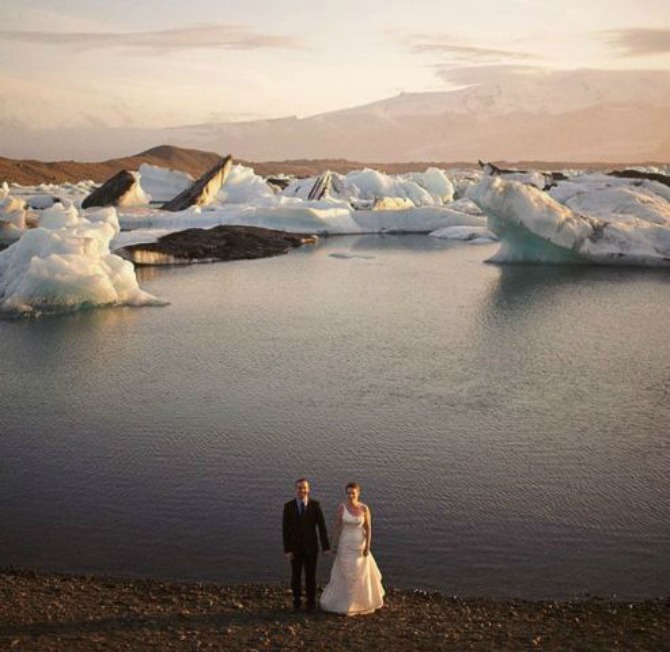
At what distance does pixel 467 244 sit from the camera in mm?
37219

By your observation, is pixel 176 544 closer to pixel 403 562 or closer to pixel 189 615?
pixel 189 615

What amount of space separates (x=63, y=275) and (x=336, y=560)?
46.1ft

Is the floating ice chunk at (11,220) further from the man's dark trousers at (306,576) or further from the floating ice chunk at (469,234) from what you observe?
the man's dark trousers at (306,576)

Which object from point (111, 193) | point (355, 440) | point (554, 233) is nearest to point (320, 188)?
point (111, 193)

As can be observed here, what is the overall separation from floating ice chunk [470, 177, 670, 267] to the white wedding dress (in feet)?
70.6

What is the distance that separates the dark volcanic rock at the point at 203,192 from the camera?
4528 cm

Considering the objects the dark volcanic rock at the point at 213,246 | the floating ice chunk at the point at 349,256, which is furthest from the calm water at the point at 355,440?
the floating ice chunk at the point at 349,256

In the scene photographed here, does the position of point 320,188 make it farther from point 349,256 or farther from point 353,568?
point 353,568

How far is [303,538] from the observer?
587 centimetres

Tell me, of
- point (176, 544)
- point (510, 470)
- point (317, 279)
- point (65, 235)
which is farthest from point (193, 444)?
point (317, 279)

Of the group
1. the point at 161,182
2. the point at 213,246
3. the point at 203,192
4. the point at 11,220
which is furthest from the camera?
the point at 161,182

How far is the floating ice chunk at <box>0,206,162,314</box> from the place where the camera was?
1836 centimetres

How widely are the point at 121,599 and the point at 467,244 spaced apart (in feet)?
107

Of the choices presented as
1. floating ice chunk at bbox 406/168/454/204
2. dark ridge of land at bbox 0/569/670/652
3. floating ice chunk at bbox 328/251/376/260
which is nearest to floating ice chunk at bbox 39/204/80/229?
floating ice chunk at bbox 328/251/376/260
